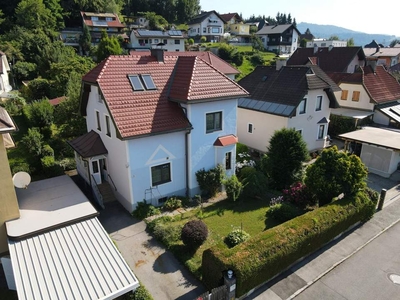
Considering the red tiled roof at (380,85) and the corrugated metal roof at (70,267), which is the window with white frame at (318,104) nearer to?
the red tiled roof at (380,85)

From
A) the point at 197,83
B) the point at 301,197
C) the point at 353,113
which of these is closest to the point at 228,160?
the point at 301,197

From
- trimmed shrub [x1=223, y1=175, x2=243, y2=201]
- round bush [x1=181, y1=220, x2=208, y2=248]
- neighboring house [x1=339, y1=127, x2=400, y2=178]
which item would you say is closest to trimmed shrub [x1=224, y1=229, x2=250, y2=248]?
round bush [x1=181, y1=220, x2=208, y2=248]

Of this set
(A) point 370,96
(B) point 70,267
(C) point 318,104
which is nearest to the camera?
(B) point 70,267

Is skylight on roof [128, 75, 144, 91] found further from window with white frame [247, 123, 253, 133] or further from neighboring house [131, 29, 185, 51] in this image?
neighboring house [131, 29, 185, 51]

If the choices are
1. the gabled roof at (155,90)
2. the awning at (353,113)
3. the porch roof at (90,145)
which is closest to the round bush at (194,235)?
the gabled roof at (155,90)

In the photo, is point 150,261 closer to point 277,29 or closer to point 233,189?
point 233,189
